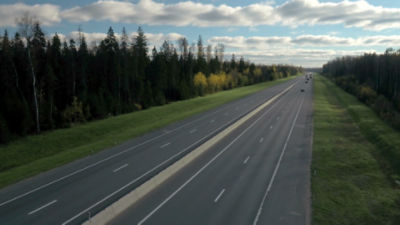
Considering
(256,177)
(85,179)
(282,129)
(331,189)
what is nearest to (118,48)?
(282,129)

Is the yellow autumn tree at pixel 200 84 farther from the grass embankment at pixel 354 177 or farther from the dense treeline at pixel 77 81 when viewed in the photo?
the grass embankment at pixel 354 177

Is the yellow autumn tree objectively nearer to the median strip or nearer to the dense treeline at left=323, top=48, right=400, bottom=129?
the dense treeline at left=323, top=48, right=400, bottom=129

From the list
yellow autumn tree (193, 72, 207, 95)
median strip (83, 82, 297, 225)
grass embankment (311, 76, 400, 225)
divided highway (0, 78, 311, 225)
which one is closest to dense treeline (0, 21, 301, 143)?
yellow autumn tree (193, 72, 207, 95)

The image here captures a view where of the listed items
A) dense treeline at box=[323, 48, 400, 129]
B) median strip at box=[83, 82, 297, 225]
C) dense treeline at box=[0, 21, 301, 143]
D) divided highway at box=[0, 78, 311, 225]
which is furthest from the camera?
dense treeline at box=[323, 48, 400, 129]

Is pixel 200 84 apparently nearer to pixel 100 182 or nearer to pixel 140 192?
pixel 100 182

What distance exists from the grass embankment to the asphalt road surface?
0.85 meters

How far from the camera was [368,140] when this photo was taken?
28.4 m

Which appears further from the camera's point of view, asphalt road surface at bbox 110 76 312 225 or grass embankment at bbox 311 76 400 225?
grass embankment at bbox 311 76 400 225

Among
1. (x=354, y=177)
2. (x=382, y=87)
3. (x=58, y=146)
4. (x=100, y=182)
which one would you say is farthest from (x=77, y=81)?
(x=382, y=87)

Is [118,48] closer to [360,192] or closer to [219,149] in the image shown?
[219,149]

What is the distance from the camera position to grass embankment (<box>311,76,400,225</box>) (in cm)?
1293

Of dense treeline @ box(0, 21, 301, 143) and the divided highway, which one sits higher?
dense treeline @ box(0, 21, 301, 143)

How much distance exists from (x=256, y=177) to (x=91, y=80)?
46.5 metres

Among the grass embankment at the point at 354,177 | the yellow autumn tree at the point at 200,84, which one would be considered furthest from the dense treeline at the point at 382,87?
the yellow autumn tree at the point at 200,84
